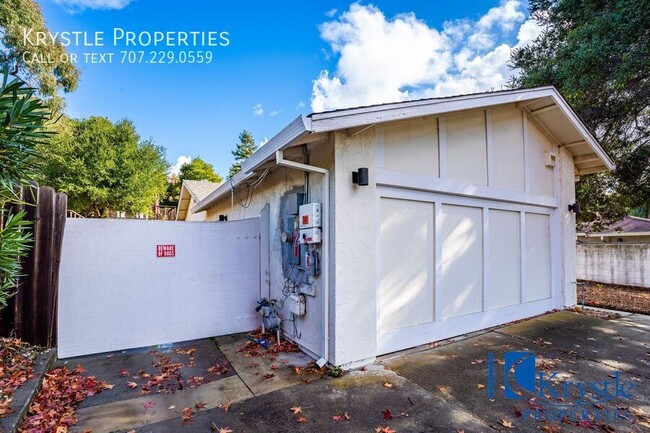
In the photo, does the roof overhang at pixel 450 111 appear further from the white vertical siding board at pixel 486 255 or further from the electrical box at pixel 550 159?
the white vertical siding board at pixel 486 255

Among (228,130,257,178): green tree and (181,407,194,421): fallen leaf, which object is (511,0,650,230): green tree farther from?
(228,130,257,178): green tree

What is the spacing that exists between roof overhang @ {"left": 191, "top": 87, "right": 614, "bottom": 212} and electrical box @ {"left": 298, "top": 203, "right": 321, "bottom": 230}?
838mm

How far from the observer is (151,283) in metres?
4.96

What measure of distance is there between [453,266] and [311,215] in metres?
2.70

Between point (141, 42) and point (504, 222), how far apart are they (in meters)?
8.58

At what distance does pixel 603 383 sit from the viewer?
3611mm

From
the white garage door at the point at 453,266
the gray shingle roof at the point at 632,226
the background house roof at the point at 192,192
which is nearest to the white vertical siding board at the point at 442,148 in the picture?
the white garage door at the point at 453,266

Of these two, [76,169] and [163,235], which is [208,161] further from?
[163,235]

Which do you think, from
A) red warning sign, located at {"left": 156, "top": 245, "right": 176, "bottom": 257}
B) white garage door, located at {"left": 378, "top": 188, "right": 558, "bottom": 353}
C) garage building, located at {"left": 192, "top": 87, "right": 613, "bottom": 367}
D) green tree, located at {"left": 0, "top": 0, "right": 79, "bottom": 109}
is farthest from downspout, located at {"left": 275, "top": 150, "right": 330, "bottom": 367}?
green tree, located at {"left": 0, "top": 0, "right": 79, "bottom": 109}

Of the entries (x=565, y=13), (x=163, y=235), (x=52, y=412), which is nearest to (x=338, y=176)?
(x=163, y=235)

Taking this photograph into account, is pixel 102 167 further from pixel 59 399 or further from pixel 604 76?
pixel 604 76

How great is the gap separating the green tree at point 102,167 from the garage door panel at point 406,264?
18180mm

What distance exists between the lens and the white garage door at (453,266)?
456cm

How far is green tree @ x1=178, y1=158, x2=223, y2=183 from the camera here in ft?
119
